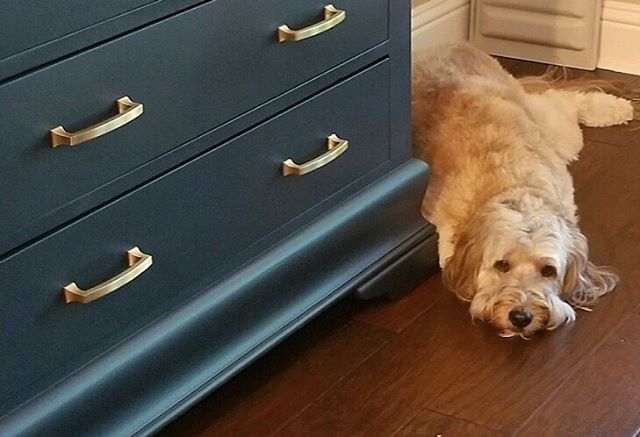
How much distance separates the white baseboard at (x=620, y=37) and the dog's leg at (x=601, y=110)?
314 mm

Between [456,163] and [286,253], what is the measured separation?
0.65m

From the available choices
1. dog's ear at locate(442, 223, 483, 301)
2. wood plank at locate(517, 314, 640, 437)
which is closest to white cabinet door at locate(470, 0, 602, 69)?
dog's ear at locate(442, 223, 483, 301)

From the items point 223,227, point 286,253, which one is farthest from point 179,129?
point 286,253

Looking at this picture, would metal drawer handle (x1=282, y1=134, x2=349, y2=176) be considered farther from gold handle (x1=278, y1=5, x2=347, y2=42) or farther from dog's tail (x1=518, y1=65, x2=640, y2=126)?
dog's tail (x1=518, y1=65, x2=640, y2=126)

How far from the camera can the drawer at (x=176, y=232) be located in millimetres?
1504

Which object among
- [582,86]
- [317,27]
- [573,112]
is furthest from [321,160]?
[582,86]

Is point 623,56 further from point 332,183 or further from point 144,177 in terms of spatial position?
point 144,177

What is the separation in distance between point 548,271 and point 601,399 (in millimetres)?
324

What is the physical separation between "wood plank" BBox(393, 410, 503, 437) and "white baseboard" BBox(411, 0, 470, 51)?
1.46 m

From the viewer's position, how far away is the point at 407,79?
2.10 m

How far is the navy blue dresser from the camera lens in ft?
4.74

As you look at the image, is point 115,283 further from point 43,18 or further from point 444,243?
point 444,243

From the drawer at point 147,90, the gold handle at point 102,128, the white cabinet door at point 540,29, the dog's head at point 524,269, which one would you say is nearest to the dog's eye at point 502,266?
the dog's head at point 524,269

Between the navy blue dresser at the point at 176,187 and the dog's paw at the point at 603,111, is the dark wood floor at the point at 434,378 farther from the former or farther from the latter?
the dog's paw at the point at 603,111
